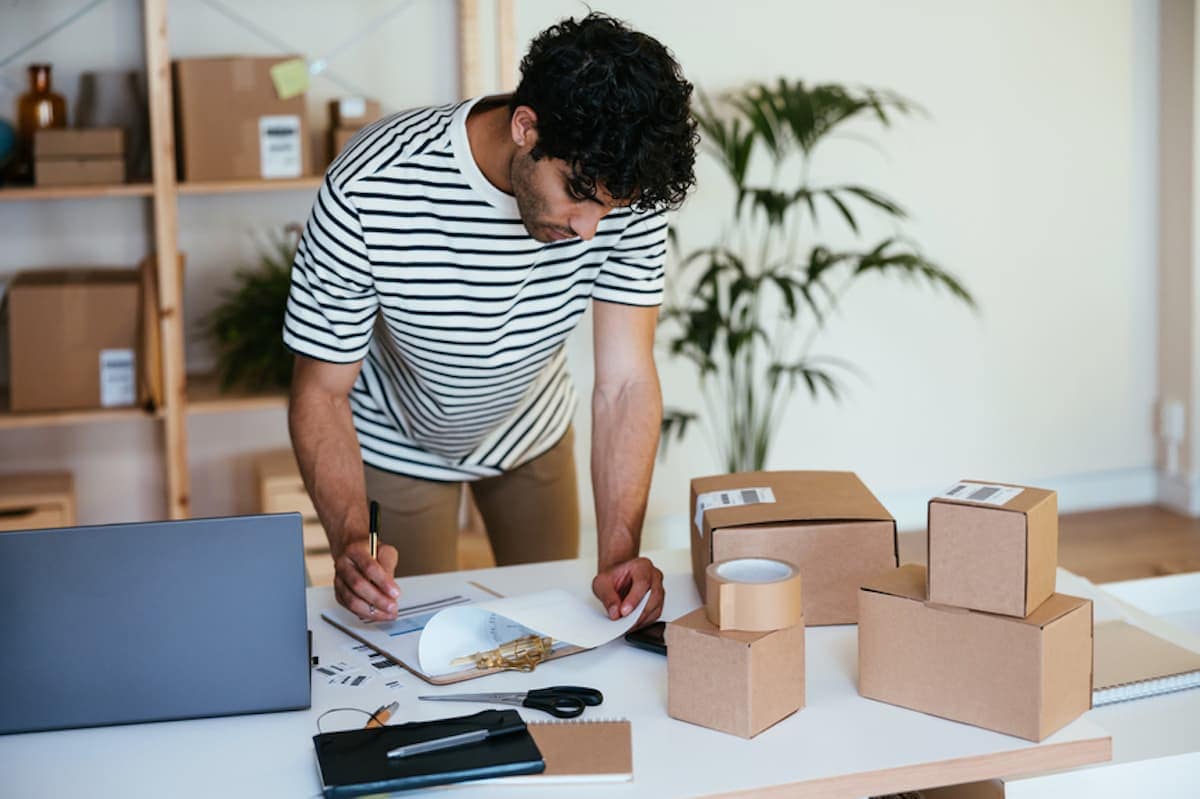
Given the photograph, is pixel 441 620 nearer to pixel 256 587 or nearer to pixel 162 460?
pixel 256 587

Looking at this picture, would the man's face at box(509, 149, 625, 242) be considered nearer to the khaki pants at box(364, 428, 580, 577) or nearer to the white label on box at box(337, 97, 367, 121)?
the khaki pants at box(364, 428, 580, 577)

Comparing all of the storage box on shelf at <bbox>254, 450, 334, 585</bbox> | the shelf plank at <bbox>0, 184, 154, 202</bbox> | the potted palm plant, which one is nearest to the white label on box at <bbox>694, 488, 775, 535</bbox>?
the potted palm plant

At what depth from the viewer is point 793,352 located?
4.04 m

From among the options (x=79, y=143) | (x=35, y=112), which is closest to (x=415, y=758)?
(x=79, y=143)

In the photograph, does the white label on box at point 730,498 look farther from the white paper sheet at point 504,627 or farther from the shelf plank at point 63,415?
the shelf plank at point 63,415

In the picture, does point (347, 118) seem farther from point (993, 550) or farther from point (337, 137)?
point (993, 550)

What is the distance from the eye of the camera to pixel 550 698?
1328 mm

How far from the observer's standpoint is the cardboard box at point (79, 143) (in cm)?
323

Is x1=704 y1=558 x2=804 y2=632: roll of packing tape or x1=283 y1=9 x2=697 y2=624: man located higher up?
x1=283 y1=9 x2=697 y2=624: man

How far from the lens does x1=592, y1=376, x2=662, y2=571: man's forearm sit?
1833mm

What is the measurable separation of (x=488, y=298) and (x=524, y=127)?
12.9 inches

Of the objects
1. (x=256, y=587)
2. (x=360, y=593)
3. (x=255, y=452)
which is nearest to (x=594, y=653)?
(x=360, y=593)

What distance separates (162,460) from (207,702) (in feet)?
8.48

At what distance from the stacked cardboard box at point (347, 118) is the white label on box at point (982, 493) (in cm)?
244
